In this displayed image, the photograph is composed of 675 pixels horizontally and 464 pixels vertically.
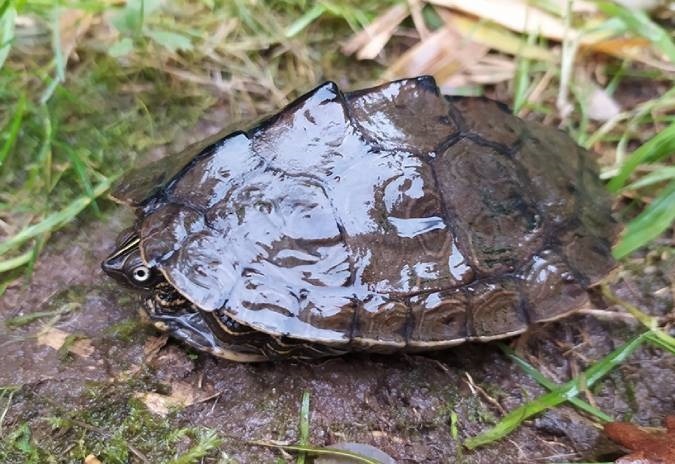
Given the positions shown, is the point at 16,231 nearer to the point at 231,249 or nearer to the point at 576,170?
the point at 231,249

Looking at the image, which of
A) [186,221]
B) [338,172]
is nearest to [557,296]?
[338,172]

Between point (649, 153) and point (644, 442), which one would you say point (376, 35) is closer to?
point (649, 153)

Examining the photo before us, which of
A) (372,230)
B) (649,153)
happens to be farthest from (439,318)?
(649,153)

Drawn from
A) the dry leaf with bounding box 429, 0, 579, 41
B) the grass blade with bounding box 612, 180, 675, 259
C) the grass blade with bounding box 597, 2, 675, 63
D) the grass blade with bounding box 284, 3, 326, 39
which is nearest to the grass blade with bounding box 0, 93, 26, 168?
the grass blade with bounding box 284, 3, 326, 39

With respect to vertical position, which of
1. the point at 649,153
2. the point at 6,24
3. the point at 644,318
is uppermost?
the point at 649,153

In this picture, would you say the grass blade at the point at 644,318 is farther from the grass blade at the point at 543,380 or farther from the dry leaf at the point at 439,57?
the dry leaf at the point at 439,57

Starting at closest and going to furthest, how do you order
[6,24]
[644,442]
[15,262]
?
[644,442] → [15,262] → [6,24]

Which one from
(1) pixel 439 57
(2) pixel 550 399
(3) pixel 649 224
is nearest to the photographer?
(2) pixel 550 399

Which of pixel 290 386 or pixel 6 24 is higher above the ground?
pixel 6 24
